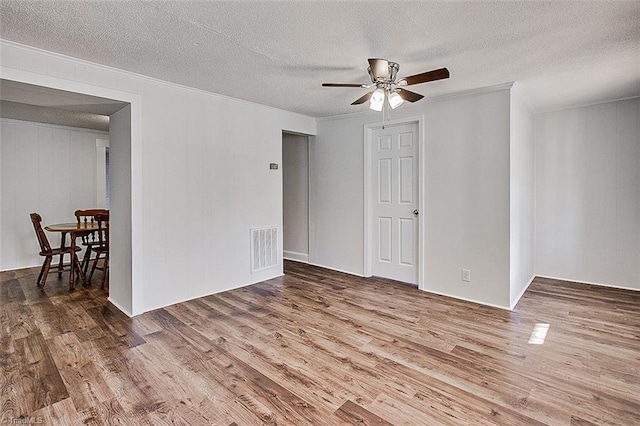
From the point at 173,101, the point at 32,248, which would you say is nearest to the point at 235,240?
the point at 173,101

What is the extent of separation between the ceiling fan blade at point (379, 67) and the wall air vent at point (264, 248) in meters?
2.66

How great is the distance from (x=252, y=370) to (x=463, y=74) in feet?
10.4

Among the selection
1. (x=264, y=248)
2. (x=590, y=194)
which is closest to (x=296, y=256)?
(x=264, y=248)

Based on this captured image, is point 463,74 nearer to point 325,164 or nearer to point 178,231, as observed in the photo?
point 325,164

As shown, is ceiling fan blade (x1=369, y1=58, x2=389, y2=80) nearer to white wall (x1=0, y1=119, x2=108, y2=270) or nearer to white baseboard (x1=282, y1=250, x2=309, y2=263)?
white baseboard (x1=282, y1=250, x2=309, y2=263)

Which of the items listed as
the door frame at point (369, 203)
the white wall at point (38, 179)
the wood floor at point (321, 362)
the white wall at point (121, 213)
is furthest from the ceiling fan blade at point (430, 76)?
the white wall at point (38, 179)

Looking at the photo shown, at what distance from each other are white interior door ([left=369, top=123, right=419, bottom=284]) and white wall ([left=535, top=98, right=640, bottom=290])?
1974mm

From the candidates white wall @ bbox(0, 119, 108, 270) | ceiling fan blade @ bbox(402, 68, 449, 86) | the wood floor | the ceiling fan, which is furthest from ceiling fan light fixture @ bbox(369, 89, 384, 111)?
white wall @ bbox(0, 119, 108, 270)

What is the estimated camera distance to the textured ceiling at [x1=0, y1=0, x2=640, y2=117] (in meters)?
2.00

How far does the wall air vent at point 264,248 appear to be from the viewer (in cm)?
443

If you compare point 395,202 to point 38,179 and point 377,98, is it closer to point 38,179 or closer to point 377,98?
point 377,98

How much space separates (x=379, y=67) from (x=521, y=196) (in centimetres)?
266

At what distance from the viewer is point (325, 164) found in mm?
5191

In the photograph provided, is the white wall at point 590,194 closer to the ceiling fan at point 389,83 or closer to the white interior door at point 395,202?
the white interior door at point 395,202
